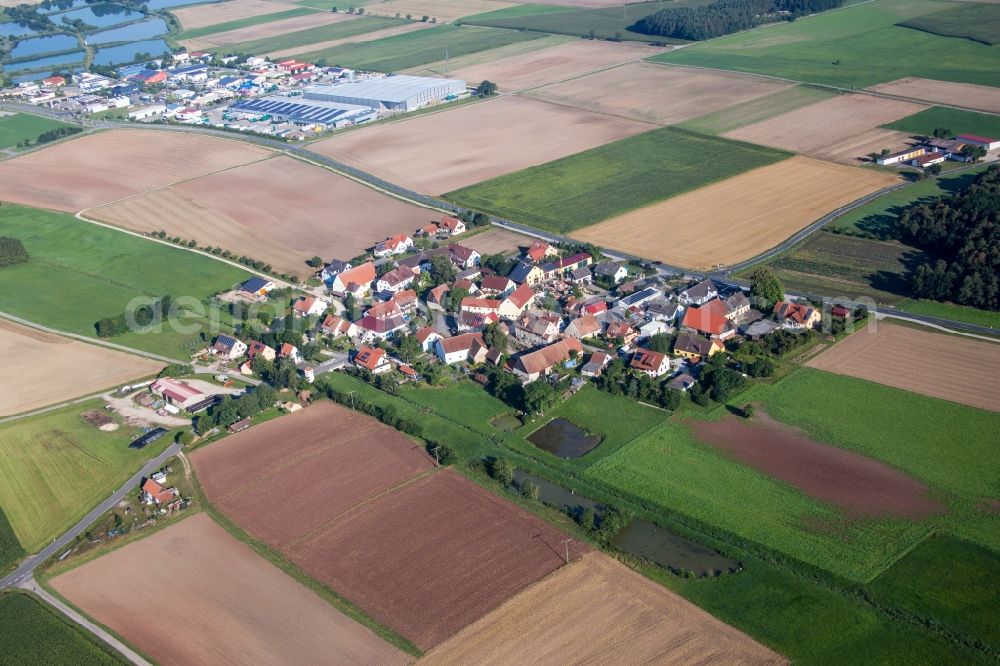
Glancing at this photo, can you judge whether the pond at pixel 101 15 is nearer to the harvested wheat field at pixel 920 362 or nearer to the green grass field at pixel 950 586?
the harvested wheat field at pixel 920 362

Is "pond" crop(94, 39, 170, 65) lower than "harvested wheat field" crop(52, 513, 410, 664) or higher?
higher

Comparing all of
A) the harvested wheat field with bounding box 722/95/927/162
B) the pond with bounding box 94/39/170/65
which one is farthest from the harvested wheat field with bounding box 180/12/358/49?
the harvested wheat field with bounding box 722/95/927/162

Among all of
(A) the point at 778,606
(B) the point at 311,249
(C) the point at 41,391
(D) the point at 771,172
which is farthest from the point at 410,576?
(D) the point at 771,172

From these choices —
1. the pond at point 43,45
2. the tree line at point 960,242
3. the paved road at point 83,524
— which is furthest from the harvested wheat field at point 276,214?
the pond at point 43,45

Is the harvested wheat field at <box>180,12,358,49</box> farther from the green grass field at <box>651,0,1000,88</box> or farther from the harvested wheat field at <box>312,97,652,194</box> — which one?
the green grass field at <box>651,0,1000,88</box>

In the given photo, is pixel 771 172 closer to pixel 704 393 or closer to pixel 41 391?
pixel 704 393

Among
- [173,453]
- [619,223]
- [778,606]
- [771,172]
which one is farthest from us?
[771,172]
